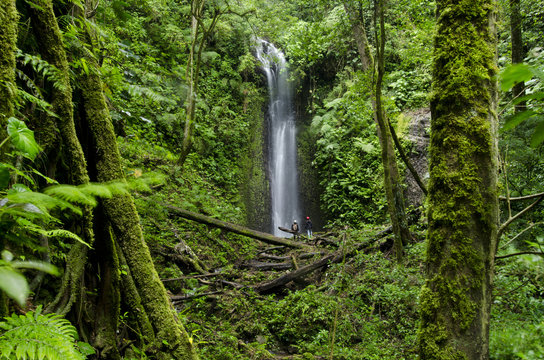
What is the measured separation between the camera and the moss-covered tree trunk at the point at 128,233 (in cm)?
226

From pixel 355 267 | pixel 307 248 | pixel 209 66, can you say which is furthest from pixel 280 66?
pixel 355 267

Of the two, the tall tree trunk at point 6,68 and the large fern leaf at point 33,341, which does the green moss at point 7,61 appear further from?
the large fern leaf at point 33,341

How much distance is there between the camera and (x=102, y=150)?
7.98ft

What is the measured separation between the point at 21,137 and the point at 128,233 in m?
1.31

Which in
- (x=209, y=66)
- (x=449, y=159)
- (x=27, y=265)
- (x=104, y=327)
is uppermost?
(x=209, y=66)

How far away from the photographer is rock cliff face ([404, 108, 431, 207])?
36.2 ft

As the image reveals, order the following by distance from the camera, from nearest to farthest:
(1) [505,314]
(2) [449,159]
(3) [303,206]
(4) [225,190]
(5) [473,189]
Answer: (5) [473,189], (2) [449,159], (1) [505,314], (4) [225,190], (3) [303,206]

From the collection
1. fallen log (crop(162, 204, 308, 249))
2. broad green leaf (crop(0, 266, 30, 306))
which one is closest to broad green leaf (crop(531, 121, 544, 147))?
broad green leaf (crop(0, 266, 30, 306))

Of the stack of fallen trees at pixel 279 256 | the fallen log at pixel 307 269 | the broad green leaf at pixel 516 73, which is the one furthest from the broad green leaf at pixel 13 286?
the fallen log at pixel 307 269

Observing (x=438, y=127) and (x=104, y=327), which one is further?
(x=438, y=127)

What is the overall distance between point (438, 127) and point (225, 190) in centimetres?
1210

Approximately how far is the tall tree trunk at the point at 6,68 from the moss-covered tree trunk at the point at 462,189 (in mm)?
2329

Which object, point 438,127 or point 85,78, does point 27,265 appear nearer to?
point 85,78

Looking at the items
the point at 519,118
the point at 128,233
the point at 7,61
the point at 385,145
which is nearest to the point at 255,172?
the point at 385,145
